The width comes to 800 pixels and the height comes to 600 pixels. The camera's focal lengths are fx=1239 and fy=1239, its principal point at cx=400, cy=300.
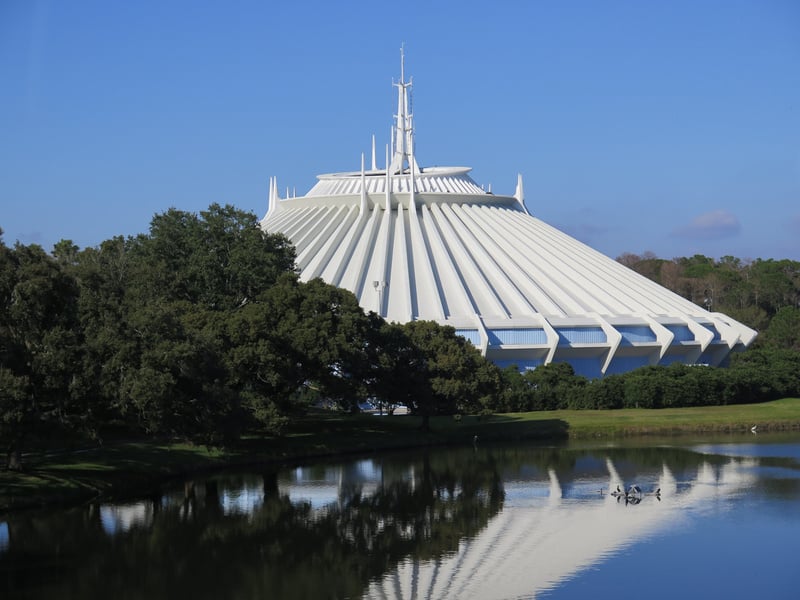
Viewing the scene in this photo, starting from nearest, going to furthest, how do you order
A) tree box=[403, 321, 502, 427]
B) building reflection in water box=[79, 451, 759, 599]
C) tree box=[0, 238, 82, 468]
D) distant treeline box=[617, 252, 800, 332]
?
1. building reflection in water box=[79, 451, 759, 599]
2. tree box=[0, 238, 82, 468]
3. tree box=[403, 321, 502, 427]
4. distant treeline box=[617, 252, 800, 332]

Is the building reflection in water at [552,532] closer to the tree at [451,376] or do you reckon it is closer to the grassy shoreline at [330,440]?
the grassy shoreline at [330,440]

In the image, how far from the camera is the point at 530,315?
65562 mm

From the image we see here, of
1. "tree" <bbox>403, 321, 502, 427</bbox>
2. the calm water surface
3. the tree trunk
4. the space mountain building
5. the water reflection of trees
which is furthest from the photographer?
the space mountain building

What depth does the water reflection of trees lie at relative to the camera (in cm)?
2419

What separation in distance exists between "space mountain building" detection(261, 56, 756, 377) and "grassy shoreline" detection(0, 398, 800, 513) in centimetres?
904

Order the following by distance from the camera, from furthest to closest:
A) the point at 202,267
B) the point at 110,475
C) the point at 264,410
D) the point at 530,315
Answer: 1. the point at 530,315
2. the point at 202,267
3. the point at 264,410
4. the point at 110,475

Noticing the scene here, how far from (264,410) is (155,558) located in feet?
44.5

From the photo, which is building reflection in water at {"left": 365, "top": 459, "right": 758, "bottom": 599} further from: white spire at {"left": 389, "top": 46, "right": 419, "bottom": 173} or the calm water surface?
white spire at {"left": 389, "top": 46, "right": 419, "bottom": 173}

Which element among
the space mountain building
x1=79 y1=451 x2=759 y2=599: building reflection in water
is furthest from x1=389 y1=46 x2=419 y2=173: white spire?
x1=79 y1=451 x2=759 y2=599: building reflection in water

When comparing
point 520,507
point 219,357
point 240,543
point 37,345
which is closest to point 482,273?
point 219,357

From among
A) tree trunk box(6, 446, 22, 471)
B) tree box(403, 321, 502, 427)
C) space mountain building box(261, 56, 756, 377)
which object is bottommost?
tree trunk box(6, 446, 22, 471)

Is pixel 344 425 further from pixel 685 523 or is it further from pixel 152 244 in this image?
pixel 685 523

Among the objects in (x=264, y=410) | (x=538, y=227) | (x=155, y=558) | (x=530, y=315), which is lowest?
(x=155, y=558)

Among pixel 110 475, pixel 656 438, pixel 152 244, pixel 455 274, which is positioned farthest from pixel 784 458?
pixel 455 274
